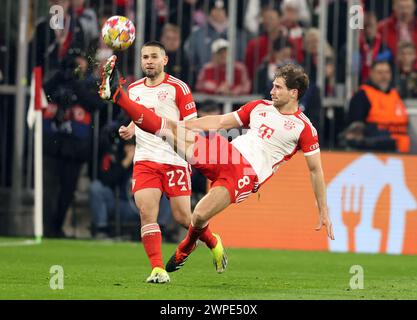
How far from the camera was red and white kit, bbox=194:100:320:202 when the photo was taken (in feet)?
40.8

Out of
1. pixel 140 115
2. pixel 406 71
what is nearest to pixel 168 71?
pixel 406 71

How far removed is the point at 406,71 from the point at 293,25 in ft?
6.19

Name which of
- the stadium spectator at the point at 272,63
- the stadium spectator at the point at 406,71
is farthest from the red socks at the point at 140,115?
the stadium spectator at the point at 406,71

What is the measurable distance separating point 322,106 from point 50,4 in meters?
4.51

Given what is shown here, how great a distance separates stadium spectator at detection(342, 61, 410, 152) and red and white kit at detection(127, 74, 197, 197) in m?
6.24

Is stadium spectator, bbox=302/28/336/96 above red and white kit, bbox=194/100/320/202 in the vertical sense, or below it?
above

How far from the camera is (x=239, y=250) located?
18406 millimetres

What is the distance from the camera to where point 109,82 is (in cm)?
1193

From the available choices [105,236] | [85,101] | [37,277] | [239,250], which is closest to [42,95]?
[85,101]

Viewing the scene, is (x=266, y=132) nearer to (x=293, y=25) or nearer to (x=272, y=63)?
(x=272, y=63)

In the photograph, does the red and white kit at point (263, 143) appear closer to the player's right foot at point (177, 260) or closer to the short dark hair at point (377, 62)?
the player's right foot at point (177, 260)

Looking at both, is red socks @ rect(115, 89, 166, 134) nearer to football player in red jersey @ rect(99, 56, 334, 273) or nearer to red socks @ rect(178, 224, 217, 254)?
football player in red jersey @ rect(99, 56, 334, 273)

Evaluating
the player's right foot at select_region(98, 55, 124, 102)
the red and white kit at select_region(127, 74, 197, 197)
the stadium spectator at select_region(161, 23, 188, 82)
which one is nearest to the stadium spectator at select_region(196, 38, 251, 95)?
the stadium spectator at select_region(161, 23, 188, 82)

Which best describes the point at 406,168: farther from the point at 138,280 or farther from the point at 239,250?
the point at 138,280
